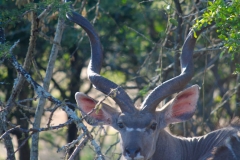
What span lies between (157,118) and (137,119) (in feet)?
0.83

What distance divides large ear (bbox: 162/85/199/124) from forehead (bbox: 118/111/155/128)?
27 centimetres

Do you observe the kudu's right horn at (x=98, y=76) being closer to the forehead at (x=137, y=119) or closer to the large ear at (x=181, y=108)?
the forehead at (x=137, y=119)

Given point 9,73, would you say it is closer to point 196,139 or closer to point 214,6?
point 196,139

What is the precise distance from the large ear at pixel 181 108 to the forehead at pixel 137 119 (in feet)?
0.88

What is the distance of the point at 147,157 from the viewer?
4.48 m

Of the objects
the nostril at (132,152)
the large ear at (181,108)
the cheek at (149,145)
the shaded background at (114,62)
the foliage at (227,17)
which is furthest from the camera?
the shaded background at (114,62)

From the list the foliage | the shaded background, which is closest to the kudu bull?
the foliage

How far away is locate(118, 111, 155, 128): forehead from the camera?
4.52m

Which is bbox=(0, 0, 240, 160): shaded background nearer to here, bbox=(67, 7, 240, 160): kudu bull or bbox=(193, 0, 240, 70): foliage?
bbox=(67, 7, 240, 160): kudu bull

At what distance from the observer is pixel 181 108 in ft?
15.8

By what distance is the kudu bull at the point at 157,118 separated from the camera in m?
4.48

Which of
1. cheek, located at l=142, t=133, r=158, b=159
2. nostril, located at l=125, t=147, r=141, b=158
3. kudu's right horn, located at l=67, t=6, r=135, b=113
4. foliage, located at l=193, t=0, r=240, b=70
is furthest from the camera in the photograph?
kudu's right horn, located at l=67, t=6, r=135, b=113

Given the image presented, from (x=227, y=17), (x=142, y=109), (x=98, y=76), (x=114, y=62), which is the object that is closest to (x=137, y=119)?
(x=142, y=109)

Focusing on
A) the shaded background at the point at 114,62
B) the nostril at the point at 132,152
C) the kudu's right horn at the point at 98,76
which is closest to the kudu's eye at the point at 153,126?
the kudu's right horn at the point at 98,76
